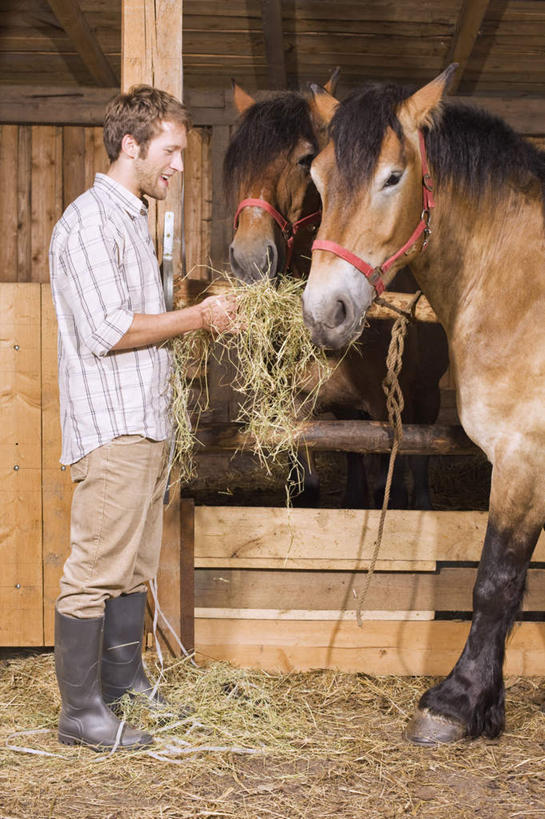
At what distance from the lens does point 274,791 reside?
2.16m

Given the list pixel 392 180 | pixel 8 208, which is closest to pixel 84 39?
pixel 8 208

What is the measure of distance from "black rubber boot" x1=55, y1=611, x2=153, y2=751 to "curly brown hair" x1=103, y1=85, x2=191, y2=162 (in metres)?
1.46

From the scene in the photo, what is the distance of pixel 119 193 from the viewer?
7.93 feet

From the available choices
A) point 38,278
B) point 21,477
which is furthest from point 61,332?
point 38,278

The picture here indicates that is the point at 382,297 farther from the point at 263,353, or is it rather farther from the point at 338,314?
the point at 338,314

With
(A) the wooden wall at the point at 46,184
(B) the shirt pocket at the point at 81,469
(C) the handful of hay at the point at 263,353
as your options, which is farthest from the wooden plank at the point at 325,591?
(A) the wooden wall at the point at 46,184

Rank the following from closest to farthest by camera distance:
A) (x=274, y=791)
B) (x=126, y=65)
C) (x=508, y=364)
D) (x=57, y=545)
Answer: (x=274, y=791), (x=508, y=364), (x=126, y=65), (x=57, y=545)

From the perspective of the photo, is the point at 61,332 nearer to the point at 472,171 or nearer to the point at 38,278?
the point at 472,171

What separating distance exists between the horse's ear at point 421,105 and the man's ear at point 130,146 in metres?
0.83

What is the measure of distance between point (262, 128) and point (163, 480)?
1.73 m

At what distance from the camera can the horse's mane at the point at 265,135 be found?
3400 mm

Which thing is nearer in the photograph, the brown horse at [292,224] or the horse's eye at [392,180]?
the horse's eye at [392,180]

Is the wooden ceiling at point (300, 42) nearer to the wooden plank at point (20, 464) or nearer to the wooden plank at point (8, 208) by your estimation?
the wooden plank at point (8, 208)

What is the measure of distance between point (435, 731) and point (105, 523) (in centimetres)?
122
